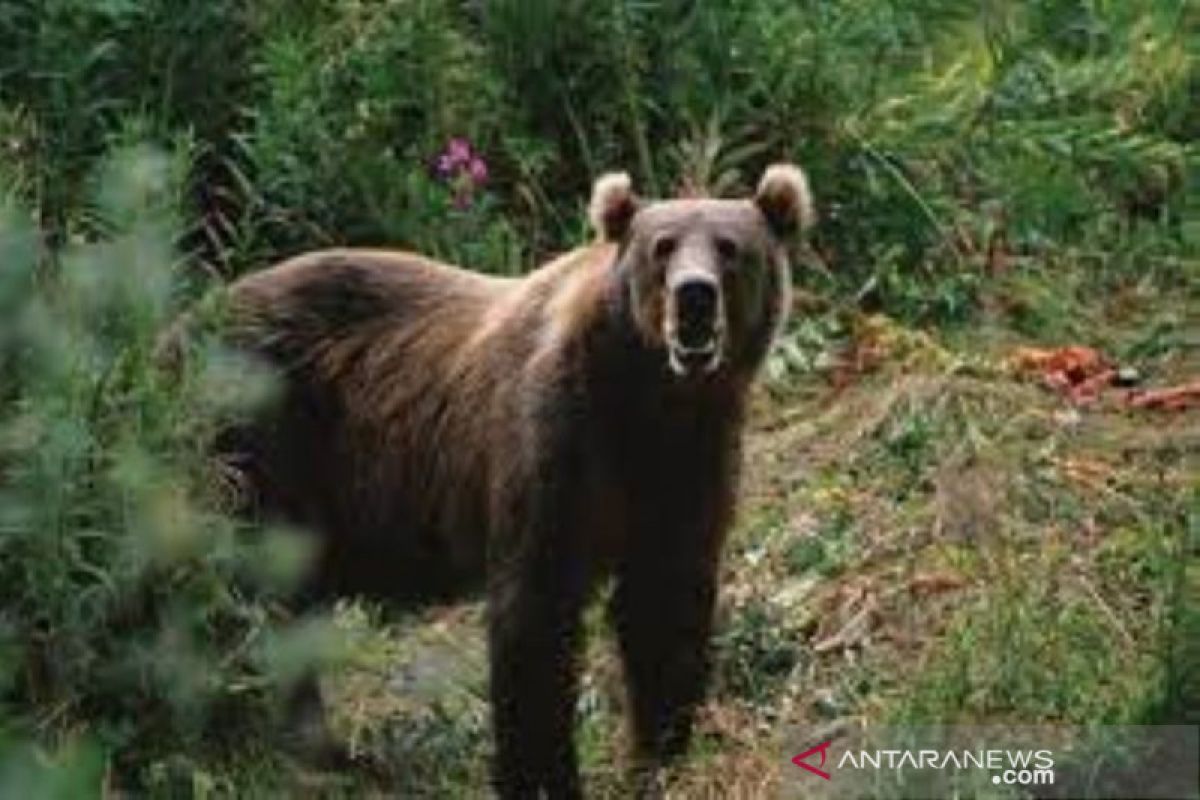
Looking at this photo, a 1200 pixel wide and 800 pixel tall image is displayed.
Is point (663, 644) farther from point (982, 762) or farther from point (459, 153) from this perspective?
point (459, 153)

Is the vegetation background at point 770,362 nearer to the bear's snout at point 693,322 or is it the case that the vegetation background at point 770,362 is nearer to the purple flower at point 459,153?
the purple flower at point 459,153

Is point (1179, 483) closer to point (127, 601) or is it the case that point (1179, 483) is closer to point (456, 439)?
point (456, 439)

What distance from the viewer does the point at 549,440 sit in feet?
21.9

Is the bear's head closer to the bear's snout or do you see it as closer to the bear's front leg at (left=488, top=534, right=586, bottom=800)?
the bear's snout

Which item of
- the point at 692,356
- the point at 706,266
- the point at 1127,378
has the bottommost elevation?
the point at 1127,378

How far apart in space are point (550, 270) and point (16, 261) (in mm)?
1274

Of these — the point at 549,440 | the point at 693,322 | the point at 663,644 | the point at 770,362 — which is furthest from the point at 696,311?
the point at 770,362

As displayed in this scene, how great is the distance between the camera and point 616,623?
23.0 feet

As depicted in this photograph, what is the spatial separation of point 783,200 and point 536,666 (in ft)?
3.85

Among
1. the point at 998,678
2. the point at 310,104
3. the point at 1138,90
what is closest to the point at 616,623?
the point at 998,678

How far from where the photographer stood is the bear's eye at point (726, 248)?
6.75 m

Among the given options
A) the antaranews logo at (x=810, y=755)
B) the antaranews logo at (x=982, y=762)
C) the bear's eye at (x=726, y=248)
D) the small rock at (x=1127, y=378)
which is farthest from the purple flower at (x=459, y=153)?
the antaranews logo at (x=982, y=762)

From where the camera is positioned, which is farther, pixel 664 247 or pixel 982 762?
pixel 664 247

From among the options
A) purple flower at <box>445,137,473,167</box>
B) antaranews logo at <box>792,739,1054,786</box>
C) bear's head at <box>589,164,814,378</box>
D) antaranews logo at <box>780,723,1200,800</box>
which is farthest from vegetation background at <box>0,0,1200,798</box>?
bear's head at <box>589,164,814,378</box>
